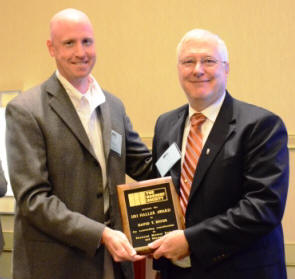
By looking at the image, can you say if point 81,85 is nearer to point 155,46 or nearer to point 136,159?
point 136,159

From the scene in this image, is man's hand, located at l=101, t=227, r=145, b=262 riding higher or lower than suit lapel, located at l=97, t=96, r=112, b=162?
lower

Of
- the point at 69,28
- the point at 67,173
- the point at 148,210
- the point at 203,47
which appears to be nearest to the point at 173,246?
the point at 148,210

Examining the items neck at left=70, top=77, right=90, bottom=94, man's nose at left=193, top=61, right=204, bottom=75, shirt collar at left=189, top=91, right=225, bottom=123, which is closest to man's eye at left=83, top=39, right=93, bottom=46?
neck at left=70, top=77, right=90, bottom=94

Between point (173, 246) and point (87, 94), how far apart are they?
34.6 inches

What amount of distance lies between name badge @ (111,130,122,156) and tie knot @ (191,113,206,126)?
417 millimetres

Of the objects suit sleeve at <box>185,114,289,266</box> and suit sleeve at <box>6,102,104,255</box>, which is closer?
suit sleeve at <box>185,114,289,266</box>

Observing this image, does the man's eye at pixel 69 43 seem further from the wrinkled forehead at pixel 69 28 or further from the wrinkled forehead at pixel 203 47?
the wrinkled forehead at pixel 203 47

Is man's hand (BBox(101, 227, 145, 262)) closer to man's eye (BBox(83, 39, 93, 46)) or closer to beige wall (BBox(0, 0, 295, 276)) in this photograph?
man's eye (BBox(83, 39, 93, 46))

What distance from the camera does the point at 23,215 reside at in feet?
7.08

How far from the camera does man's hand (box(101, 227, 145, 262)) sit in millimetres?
2031

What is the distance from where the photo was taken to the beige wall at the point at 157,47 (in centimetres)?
390

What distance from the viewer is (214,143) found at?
6.72 ft

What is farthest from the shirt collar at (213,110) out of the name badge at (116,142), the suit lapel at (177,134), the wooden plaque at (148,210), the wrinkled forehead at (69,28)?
the wrinkled forehead at (69,28)

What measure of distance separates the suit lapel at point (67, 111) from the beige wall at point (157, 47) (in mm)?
2112
